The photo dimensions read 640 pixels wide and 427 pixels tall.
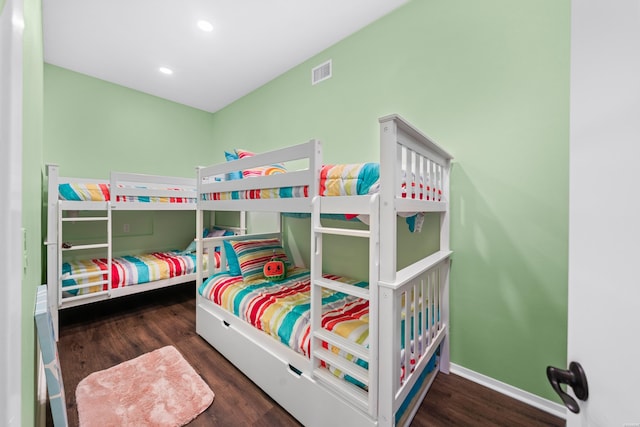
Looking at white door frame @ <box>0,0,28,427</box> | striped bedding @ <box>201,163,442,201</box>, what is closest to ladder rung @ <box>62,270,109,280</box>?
striped bedding @ <box>201,163,442,201</box>

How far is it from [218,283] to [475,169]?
7.56ft

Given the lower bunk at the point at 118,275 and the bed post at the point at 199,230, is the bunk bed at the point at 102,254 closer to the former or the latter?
the lower bunk at the point at 118,275

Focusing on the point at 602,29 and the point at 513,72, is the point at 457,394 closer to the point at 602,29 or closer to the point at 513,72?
the point at 602,29

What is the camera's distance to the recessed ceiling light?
226 cm

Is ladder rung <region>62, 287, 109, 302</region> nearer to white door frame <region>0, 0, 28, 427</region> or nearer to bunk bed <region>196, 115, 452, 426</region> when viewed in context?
bunk bed <region>196, 115, 452, 426</region>

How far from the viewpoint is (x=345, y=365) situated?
1264 mm

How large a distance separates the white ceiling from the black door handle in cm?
255

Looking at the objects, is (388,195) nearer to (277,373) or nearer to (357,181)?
(357,181)

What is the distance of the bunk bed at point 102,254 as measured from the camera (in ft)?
7.49

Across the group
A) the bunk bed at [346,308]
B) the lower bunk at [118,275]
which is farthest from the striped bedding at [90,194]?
the bunk bed at [346,308]

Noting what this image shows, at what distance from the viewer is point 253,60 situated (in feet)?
9.29

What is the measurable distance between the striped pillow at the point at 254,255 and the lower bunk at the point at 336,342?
6 centimetres

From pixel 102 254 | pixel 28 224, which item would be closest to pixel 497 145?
pixel 28 224

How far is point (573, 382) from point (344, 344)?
915 millimetres
